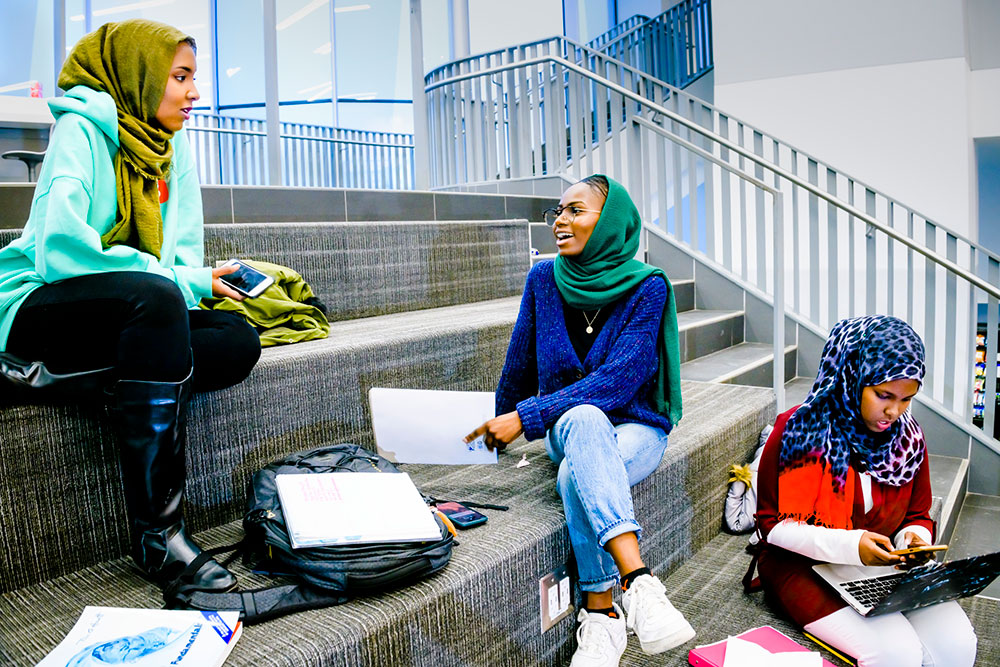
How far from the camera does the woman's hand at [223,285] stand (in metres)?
1.55

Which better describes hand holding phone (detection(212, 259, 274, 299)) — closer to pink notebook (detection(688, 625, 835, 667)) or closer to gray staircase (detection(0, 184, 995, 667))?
gray staircase (detection(0, 184, 995, 667))

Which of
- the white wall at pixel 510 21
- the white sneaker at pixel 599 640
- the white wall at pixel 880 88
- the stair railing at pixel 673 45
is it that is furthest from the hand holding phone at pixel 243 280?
the white wall at pixel 510 21

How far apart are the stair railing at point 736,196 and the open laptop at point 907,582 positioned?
5.10 ft

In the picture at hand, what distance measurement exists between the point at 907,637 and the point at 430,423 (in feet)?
3.36

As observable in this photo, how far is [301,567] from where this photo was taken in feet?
3.91

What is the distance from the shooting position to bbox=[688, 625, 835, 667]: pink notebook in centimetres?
145

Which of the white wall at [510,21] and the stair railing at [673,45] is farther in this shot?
the white wall at [510,21]

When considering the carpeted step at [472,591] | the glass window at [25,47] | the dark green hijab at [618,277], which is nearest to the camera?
the carpeted step at [472,591]

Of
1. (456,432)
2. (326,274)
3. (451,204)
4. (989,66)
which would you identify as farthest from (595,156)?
(456,432)

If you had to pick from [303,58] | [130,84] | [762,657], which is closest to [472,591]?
[762,657]

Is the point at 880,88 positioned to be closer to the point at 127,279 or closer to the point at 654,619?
the point at 654,619

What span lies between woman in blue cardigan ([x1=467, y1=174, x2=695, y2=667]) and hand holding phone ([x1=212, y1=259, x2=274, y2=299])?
580 mm

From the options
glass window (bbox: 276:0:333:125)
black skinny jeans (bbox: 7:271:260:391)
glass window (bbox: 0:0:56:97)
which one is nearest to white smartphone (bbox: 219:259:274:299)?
black skinny jeans (bbox: 7:271:260:391)

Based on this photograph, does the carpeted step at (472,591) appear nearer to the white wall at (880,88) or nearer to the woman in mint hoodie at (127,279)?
the woman in mint hoodie at (127,279)
